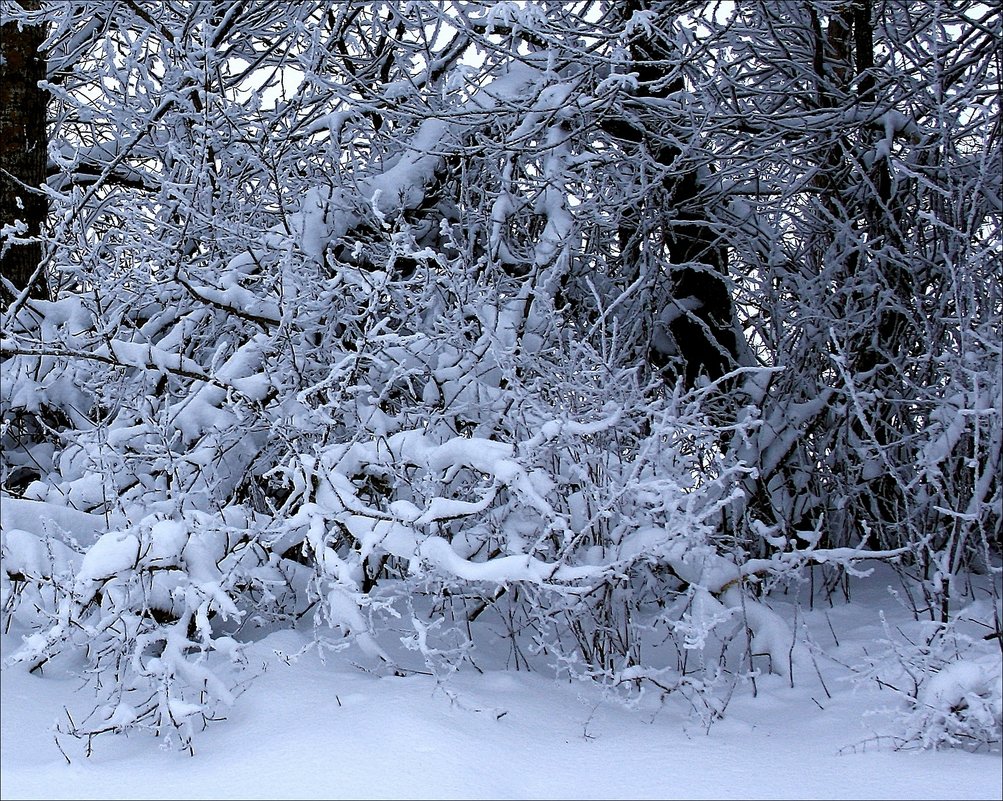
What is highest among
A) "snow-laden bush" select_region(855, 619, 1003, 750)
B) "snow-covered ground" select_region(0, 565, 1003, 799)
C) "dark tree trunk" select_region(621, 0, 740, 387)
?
"dark tree trunk" select_region(621, 0, 740, 387)

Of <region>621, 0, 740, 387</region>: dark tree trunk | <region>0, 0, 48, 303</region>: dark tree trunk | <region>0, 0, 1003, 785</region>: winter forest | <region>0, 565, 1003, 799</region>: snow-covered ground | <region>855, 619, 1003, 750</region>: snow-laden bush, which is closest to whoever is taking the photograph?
<region>0, 565, 1003, 799</region>: snow-covered ground

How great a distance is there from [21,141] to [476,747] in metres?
3.88

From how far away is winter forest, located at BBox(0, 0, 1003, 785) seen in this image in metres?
3.39

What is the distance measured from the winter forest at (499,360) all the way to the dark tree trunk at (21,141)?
2 cm

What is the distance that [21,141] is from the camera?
5059 millimetres

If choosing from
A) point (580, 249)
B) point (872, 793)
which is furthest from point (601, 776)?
point (580, 249)

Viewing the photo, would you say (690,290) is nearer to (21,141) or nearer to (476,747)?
(476,747)

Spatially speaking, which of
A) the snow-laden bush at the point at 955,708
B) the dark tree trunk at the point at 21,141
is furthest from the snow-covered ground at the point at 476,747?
the dark tree trunk at the point at 21,141

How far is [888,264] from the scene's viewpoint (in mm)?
5125

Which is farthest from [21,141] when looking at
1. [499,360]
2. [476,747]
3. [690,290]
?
[476,747]

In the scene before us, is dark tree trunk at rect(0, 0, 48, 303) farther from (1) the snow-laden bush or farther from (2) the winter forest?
(1) the snow-laden bush

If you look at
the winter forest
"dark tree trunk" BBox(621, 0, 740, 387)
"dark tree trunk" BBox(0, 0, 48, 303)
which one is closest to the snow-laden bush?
the winter forest

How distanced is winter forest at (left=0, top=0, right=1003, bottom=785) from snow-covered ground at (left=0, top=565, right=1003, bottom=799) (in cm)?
10

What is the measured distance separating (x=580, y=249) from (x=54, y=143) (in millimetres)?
2861
